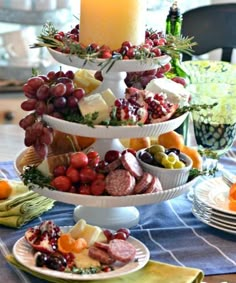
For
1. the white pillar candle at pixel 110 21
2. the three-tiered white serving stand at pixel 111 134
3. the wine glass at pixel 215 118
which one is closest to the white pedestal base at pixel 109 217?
the three-tiered white serving stand at pixel 111 134

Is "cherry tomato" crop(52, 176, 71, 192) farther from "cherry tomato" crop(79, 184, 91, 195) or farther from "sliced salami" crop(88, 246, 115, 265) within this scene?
"sliced salami" crop(88, 246, 115, 265)

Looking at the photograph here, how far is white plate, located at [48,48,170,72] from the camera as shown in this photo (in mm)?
1238

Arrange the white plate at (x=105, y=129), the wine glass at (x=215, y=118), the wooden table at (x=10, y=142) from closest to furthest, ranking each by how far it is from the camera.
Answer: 1. the white plate at (x=105, y=129)
2. the wine glass at (x=215, y=118)
3. the wooden table at (x=10, y=142)

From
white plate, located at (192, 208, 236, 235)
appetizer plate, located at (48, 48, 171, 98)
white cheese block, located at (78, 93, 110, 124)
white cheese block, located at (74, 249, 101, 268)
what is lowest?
white plate, located at (192, 208, 236, 235)

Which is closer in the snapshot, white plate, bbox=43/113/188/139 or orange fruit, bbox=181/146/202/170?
white plate, bbox=43/113/188/139

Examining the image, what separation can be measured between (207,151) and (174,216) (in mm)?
170

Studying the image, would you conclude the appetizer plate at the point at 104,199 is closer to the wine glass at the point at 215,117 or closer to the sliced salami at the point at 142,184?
the sliced salami at the point at 142,184

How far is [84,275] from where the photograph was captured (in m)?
1.10

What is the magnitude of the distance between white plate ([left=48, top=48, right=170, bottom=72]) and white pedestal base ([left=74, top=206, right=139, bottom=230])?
10.9 inches

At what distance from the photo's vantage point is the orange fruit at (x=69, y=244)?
1.15m

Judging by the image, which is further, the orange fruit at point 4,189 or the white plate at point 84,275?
the orange fruit at point 4,189

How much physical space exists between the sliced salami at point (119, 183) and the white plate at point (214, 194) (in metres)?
0.22

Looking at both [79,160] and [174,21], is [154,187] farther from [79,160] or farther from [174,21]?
[174,21]

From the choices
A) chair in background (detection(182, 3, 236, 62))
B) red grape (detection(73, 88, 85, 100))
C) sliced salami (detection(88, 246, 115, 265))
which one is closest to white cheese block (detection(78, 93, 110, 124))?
red grape (detection(73, 88, 85, 100))
